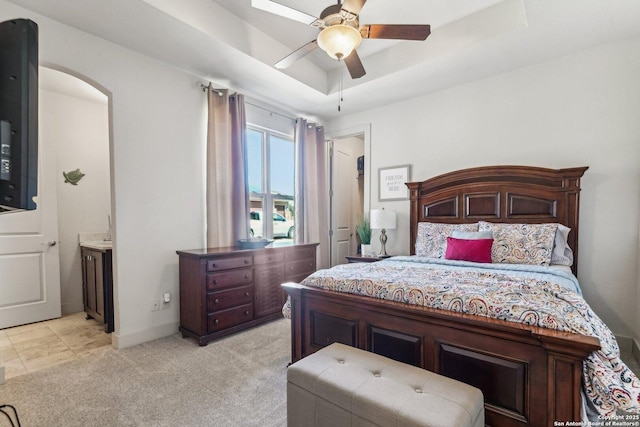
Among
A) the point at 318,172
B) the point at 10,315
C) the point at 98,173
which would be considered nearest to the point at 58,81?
the point at 98,173

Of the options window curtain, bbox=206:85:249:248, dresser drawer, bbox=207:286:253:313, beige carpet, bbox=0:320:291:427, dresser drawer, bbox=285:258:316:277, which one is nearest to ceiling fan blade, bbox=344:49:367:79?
window curtain, bbox=206:85:249:248

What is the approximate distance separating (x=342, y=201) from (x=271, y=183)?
1.65 meters

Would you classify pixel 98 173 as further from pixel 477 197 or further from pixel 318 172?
pixel 477 197

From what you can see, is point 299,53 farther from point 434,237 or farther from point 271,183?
point 434,237

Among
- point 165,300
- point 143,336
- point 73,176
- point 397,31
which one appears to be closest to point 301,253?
point 165,300

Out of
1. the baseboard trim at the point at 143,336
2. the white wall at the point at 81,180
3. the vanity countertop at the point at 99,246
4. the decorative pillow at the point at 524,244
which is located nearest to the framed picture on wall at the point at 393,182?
the decorative pillow at the point at 524,244

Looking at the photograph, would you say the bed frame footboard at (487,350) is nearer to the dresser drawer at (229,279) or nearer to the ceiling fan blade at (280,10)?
the dresser drawer at (229,279)

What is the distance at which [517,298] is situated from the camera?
163cm

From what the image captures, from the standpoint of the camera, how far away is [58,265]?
375 centimetres

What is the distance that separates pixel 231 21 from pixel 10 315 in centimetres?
400

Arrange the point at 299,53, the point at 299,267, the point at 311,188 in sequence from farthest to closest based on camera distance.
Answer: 1. the point at 311,188
2. the point at 299,267
3. the point at 299,53

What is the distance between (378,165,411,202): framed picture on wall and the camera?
165 inches

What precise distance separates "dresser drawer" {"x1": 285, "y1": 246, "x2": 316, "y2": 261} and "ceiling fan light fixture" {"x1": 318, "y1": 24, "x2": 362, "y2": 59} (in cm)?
234

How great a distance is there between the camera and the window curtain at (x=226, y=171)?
3.45 metres
